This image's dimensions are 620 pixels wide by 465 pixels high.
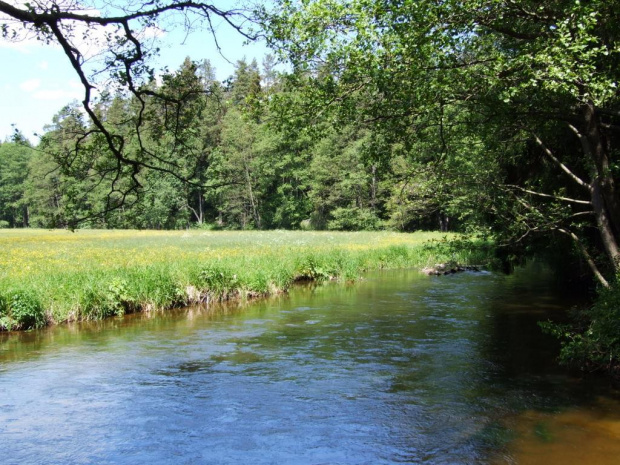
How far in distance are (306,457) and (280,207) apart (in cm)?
6869

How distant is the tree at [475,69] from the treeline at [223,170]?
2.70ft

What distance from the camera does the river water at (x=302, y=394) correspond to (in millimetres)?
6789

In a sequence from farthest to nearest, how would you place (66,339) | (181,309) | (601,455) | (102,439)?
(181,309)
(66,339)
(102,439)
(601,455)

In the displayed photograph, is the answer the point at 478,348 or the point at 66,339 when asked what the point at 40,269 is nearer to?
the point at 66,339

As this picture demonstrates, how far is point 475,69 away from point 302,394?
262 inches

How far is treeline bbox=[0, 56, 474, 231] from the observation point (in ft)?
23.7

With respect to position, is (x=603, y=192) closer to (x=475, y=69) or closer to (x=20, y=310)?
(x=475, y=69)

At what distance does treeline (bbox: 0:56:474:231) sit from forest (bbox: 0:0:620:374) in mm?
66

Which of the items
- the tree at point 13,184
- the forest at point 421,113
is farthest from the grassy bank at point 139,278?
the tree at point 13,184

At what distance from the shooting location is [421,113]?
987 cm

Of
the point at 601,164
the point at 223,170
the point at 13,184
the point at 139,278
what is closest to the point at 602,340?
the point at 601,164

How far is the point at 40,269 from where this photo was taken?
17.9 metres

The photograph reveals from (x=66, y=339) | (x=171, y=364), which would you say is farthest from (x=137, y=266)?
(x=171, y=364)

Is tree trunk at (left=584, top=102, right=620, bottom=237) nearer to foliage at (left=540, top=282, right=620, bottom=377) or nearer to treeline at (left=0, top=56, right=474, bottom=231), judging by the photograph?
foliage at (left=540, top=282, right=620, bottom=377)
